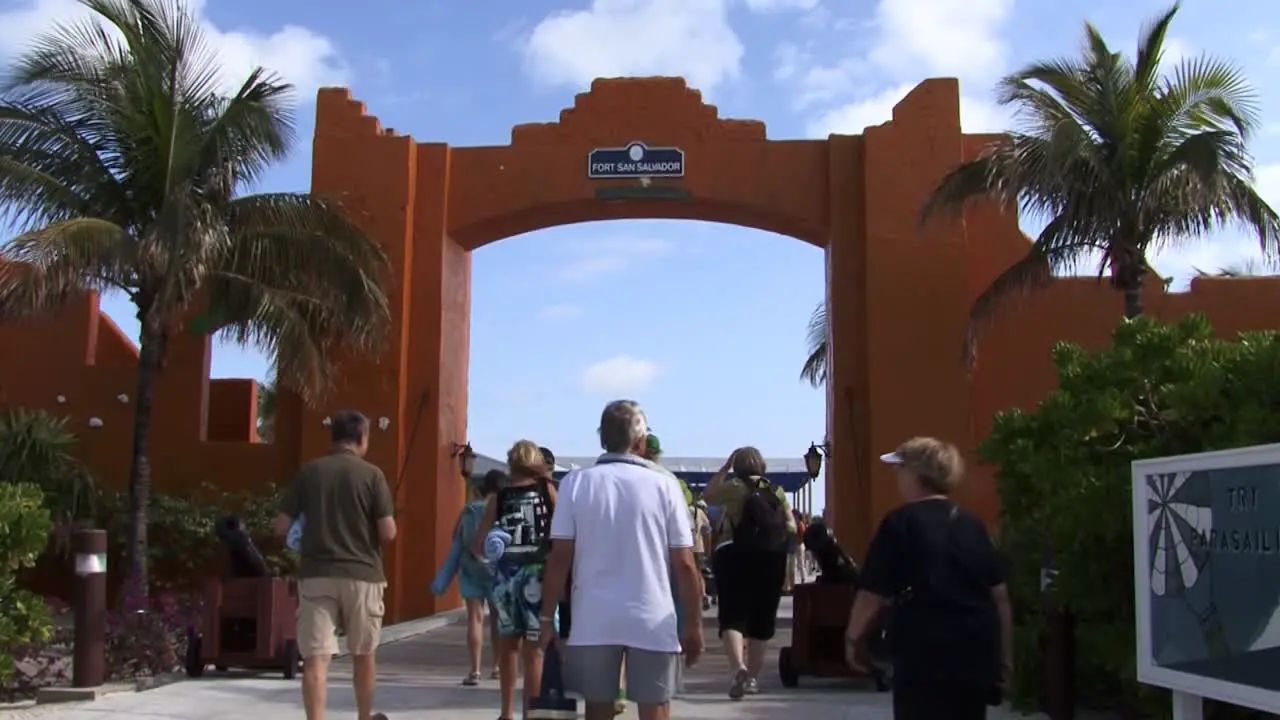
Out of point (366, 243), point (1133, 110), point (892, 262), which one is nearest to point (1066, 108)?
point (1133, 110)

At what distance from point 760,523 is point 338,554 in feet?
10.2

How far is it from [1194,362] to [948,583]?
3.08 meters

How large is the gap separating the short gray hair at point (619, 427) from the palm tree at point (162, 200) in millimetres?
8477

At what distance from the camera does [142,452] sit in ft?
43.8

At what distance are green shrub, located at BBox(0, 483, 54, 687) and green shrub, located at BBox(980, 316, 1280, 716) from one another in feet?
18.8

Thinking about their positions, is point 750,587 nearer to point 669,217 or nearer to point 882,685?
point 882,685

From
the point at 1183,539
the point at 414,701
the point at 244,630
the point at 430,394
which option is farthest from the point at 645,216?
the point at 1183,539

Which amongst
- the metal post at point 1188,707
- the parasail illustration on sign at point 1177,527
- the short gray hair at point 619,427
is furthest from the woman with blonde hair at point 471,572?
the metal post at point 1188,707

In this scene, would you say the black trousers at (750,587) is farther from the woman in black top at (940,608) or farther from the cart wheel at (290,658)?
the woman in black top at (940,608)

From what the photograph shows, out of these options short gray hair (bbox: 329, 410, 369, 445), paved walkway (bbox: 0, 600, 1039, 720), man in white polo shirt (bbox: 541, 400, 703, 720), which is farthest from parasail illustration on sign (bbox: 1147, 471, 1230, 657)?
short gray hair (bbox: 329, 410, 369, 445)

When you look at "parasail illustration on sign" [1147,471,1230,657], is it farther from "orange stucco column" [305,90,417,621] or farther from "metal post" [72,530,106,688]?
"orange stucco column" [305,90,417,621]

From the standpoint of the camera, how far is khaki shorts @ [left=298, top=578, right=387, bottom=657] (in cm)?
660

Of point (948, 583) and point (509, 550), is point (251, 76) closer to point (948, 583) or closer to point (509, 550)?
point (509, 550)

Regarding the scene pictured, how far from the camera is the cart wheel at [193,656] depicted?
9.70 meters
